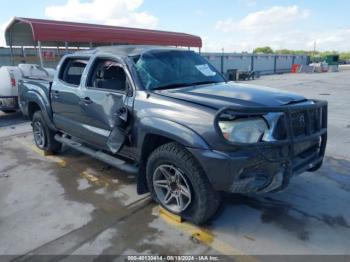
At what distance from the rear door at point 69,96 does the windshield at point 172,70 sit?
3.84ft

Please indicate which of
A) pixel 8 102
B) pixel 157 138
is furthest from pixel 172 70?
pixel 8 102

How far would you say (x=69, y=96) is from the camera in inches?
192

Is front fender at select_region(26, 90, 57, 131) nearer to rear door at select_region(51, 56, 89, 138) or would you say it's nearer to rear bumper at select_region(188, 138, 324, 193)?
rear door at select_region(51, 56, 89, 138)

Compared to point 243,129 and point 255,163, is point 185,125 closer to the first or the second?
point 243,129

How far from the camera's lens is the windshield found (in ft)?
12.8

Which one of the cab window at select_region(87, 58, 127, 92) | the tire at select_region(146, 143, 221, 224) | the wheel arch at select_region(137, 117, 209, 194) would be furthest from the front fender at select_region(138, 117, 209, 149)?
the cab window at select_region(87, 58, 127, 92)

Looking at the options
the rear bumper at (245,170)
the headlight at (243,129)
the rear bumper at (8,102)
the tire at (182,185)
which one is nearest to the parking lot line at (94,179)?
the tire at (182,185)

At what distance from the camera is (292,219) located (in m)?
3.57

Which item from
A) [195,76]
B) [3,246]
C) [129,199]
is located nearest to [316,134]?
[195,76]

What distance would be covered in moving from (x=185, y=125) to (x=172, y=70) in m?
1.25

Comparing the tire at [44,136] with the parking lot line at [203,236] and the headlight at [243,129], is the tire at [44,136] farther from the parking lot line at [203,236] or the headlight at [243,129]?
the headlight at [243,129]

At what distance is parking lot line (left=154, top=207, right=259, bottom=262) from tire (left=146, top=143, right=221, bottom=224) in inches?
3.4

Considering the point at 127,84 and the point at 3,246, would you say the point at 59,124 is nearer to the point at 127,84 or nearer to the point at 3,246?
the point at 127,84

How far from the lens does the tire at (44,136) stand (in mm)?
5918
